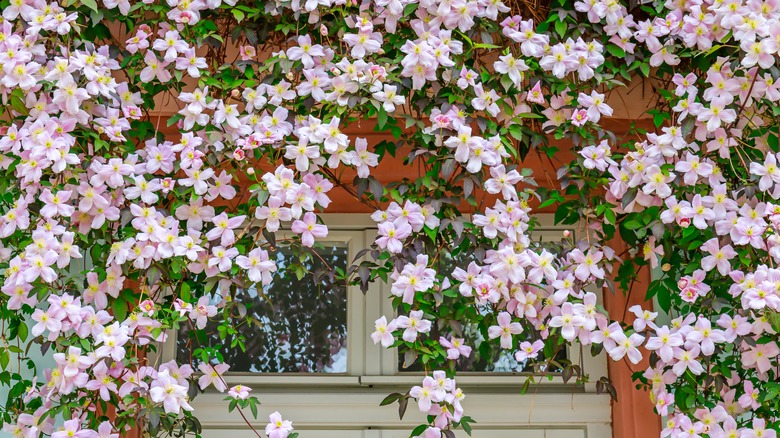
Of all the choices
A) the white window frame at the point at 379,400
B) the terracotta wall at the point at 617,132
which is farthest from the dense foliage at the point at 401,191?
the white window frame at the point at 379,400

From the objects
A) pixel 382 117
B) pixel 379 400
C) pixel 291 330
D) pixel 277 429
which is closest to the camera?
pixel 277 429

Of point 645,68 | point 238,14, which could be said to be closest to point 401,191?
point 238,14

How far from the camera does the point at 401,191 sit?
8.23ft

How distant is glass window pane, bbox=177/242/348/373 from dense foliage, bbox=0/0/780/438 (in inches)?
11.8

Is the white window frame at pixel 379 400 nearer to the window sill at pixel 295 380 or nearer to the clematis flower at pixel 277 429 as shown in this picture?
the window sill at pixel 295 380

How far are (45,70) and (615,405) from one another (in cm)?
174

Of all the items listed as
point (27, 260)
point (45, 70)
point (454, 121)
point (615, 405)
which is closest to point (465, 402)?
point (615, 405)

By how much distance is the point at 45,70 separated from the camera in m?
2.55

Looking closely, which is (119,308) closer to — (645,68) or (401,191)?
(401,191)

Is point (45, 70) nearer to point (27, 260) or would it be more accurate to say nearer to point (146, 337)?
point (27, 260)

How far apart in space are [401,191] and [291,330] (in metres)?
0.67

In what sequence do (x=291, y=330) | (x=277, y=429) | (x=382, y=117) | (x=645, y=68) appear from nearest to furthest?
(x=277, y=429) → (x=382, y=117) → (x=645, y=68) → (x=291, y=330)

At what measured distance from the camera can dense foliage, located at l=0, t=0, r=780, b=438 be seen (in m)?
2.43

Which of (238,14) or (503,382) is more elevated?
(238,14)
